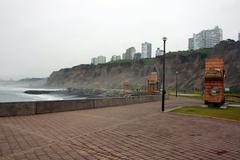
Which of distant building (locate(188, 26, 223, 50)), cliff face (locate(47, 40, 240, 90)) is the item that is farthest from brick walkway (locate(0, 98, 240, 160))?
distant building (locate(188, 26, 223, 50))

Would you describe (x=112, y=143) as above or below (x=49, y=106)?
below

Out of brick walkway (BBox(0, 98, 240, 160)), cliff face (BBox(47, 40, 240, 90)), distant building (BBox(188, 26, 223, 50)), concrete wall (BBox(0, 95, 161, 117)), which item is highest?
distant building (BBox(188, 26, 223, 50))

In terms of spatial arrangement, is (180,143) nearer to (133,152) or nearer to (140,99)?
(133,152)

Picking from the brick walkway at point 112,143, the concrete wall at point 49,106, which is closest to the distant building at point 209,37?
the concrete wall at point 49,106

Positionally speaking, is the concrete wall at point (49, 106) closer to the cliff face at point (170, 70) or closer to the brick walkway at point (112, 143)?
the brick walkway at point (112, 143)

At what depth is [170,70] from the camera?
4771 inches

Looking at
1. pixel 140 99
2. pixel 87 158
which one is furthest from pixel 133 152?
pixel 140 99

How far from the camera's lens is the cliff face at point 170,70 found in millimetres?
98125

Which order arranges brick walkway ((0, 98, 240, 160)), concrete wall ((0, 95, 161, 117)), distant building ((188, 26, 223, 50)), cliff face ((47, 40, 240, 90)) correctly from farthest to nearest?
1. distant building ((188, 26, 223, 50))
2. cliff face ((47, 40, 240, 90))
3. concrete wall ((0, 95, 161, 117))
4. brick walkway ((0, 98, 240, 160))

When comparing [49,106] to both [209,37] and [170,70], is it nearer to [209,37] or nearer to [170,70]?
[170,70]

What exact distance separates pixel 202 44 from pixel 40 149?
185116mm

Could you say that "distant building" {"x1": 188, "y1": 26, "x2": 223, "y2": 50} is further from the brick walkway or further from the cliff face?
the brick walkway

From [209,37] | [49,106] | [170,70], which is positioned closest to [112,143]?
[49,106]

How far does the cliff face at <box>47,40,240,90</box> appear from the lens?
98.1 metres
